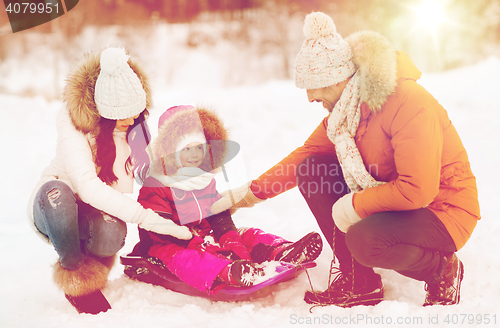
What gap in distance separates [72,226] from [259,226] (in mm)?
1287

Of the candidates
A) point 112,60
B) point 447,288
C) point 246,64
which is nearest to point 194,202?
point 112,60

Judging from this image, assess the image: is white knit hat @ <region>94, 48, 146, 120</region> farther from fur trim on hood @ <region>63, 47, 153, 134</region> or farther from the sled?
the sled

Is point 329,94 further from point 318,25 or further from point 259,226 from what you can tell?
point 259,226

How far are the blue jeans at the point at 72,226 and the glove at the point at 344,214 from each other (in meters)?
0.95

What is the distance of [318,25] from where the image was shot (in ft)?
4.70

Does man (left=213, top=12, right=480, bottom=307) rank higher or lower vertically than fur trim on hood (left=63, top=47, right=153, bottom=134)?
lower

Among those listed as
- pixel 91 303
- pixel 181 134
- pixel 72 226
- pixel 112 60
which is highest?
pixel 112 60

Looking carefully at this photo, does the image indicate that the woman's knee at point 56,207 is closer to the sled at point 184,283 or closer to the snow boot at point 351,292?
the sled at point 184,283

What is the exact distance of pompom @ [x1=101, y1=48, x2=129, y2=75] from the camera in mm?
1521

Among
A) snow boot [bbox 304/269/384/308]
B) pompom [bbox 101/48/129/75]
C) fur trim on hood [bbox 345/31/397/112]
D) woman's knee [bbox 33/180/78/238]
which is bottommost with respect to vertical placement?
snow boot [bbox 304/269/384/308]

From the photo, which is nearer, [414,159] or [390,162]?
[414,159]

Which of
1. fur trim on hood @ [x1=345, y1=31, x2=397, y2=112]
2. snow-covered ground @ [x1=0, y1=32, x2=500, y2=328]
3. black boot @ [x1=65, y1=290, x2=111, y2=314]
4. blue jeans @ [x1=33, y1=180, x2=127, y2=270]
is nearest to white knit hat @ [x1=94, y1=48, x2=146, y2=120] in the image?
snow-covered ground @ [x1=0, y1=32, x2=500, y2=328]

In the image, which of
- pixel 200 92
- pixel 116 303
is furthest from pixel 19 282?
pixel 200 92

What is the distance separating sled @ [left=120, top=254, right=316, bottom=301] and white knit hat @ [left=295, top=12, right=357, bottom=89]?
82cm
